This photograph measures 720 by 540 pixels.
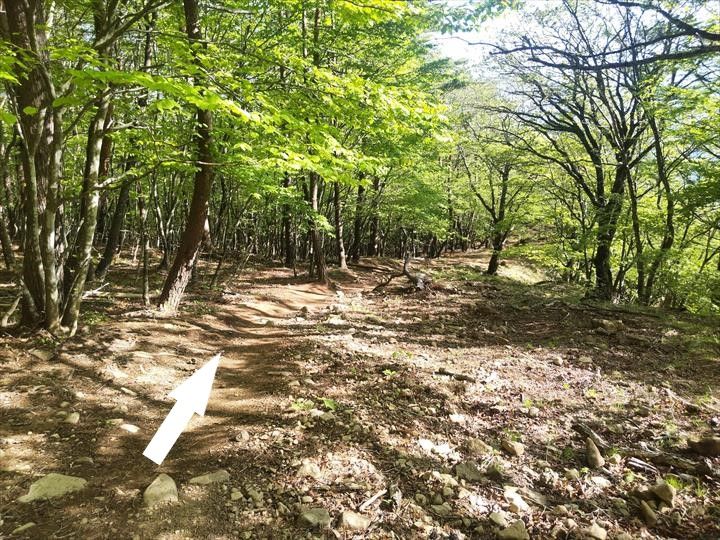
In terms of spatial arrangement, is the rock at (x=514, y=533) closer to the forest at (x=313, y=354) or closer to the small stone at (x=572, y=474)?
the forest at (x=313, y=354)

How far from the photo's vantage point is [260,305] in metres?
11.5

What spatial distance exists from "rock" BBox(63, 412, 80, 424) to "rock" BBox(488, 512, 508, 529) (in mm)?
4158

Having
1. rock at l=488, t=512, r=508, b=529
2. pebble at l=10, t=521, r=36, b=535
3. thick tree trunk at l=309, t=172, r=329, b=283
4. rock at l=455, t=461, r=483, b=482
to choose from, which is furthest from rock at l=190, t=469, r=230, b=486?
thick tree trunk at l=309, t=172, r=329, b=283

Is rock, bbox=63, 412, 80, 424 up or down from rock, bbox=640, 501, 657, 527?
up

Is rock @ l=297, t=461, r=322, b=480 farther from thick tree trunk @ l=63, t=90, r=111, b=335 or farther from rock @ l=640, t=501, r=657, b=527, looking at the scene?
thick tree trunk @ l=63, t=90, r=111, b=335

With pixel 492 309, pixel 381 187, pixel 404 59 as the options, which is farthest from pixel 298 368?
pixel 381 187

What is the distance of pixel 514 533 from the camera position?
2.97m

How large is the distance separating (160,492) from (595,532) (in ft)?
11.0

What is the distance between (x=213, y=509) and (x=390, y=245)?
129 ft

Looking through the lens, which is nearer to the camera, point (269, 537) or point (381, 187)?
point (269, 537)

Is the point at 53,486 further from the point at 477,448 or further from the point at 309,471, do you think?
the point at 477,448

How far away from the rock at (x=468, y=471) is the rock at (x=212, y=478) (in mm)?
2071

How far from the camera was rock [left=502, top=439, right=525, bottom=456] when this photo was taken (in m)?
4.12

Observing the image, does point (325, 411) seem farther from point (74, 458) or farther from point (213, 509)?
point (74, 458)
